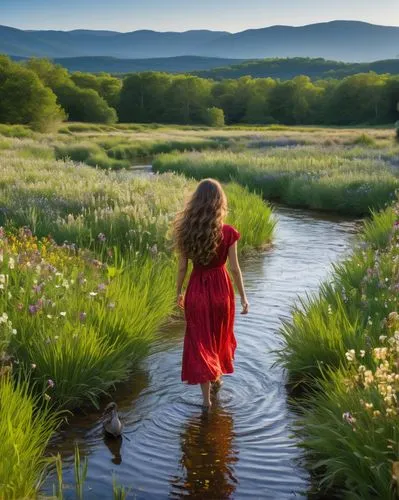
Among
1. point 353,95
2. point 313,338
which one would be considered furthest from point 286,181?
point 353,95

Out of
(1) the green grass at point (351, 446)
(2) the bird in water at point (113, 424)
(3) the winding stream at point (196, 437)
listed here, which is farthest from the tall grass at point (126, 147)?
(1) the green grass at point (351, 446)

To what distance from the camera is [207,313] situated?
695 centimetres

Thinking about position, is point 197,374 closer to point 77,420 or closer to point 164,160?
point 77,420

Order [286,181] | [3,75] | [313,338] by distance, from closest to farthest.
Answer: [313,338] < [286,181] < [3,75]

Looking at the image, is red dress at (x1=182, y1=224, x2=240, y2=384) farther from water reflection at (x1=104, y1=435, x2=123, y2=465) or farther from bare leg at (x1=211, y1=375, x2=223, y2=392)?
water reflection at (x1=104, y1=435, x2=123, y2=465)

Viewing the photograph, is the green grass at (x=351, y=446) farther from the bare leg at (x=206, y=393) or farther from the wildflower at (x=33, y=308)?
the wildflower at (x=33, y=308)

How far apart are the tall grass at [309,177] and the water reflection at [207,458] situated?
40.5ft

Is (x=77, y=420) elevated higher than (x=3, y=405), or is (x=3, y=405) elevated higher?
(x=3, y=405)

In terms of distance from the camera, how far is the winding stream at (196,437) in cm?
556

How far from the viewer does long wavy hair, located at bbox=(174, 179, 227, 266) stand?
21.8 ft

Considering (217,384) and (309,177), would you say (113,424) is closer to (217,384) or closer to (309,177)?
(217,384)

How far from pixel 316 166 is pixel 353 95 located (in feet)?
239

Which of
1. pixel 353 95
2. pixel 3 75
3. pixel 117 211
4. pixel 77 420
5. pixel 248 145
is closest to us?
pixel 77 420

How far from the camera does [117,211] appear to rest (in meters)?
12.3
